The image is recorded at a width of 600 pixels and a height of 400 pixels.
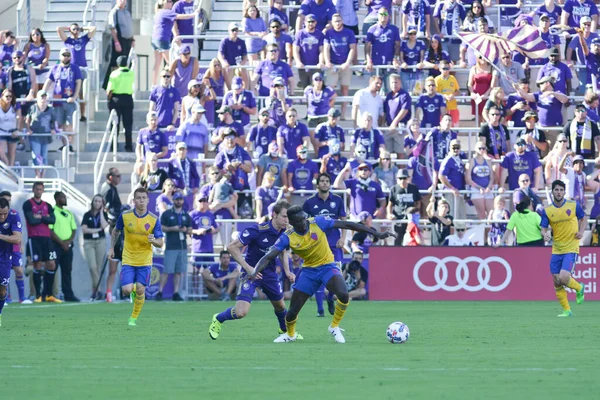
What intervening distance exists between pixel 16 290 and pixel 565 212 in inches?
465

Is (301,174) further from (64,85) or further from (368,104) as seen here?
(64,85)

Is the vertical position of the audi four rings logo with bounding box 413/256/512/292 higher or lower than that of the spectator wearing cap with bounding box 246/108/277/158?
lower

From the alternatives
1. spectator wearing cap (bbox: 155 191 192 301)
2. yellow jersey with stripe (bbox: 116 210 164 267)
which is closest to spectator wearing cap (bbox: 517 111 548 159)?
spectator wearing cap (bbox: 155 191 192 301)

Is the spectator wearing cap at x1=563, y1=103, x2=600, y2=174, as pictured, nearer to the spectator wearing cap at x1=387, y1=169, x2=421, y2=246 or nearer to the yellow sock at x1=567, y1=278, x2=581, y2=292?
the spectator wearing cap at x1=387, y1=169, x2=421, y2=246

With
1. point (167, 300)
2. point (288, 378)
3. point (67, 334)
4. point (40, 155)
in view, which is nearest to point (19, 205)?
point (40, 155)

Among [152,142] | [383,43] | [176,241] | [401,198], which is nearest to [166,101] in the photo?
[152,142]

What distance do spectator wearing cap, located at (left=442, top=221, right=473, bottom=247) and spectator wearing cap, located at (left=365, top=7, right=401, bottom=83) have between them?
436cm

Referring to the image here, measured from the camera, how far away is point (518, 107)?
27.1m

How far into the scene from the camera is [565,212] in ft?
65.9

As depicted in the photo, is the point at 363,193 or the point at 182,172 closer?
the point at 363,193

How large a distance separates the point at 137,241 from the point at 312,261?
Answer: 13.5 feet

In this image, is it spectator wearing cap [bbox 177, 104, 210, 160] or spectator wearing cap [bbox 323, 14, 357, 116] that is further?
spectator wearing cap [bbox 323, 14, 357, 116]

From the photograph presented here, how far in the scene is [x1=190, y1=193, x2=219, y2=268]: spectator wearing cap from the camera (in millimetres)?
25141

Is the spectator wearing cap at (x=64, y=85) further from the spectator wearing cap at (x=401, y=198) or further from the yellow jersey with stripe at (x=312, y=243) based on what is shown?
the yellow jersey with stripe at (x=312, y=243)
